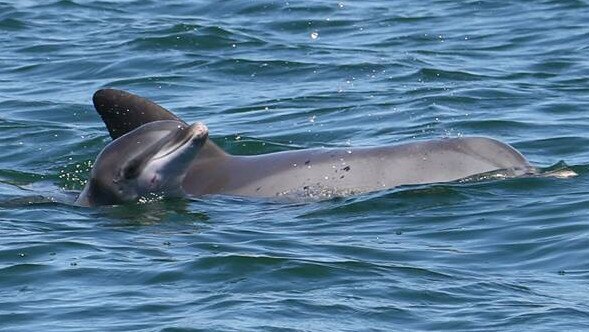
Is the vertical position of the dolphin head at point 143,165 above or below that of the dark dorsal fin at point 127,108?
below

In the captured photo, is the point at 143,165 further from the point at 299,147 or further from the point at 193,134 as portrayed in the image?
the point at 299,147

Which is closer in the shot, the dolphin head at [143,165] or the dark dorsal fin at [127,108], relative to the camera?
the dolphin head at [143,165]

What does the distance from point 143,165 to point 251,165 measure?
0.95m

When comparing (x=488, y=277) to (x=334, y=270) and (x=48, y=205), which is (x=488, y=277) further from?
(x=48, y=205)

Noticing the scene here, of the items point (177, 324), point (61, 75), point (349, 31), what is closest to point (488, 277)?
point (177, 324)

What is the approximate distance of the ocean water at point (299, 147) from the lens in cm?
1004

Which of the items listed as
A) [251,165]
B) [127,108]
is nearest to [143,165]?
[127,108]

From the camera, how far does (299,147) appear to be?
15953 mm

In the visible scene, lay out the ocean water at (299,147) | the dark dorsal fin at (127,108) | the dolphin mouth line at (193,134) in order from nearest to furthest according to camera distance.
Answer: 1. the ocean water at (299,147)
2. the dolphin mouth line at (193,134)
3. the dark dorsal fin at (127,108)

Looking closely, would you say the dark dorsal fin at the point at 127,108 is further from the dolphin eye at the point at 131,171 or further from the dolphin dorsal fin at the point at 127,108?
the dolphin eye at the point at 131,171

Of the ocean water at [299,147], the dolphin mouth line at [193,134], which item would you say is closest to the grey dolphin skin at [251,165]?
the dolphin mouth line at [193,134]

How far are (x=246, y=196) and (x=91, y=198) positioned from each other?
3.84 ft

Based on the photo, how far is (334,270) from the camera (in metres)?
10.7

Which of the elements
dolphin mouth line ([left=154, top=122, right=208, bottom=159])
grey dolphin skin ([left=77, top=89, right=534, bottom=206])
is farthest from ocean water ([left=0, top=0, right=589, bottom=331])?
dolphin mouth line ([left=154, top=122, right=208, bottom=159])
